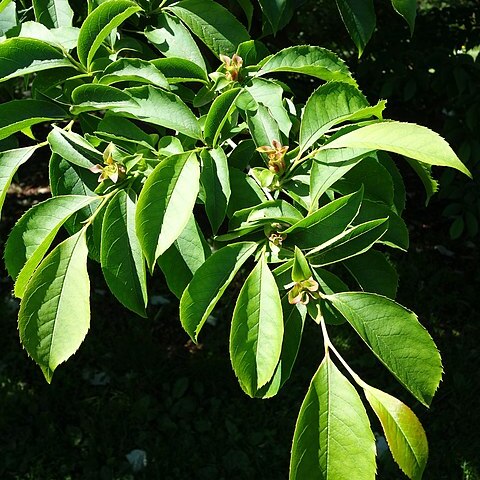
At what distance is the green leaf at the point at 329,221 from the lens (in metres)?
0.88

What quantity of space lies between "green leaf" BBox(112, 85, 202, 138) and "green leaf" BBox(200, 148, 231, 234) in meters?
0.06

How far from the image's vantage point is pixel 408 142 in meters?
0.84

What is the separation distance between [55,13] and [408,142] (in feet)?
2.48

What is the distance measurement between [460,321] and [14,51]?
120 inches

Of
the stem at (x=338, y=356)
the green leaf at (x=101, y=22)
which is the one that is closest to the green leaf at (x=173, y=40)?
the green leaf at (x=101, y=22)

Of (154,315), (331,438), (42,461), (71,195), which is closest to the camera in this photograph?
(331,438)

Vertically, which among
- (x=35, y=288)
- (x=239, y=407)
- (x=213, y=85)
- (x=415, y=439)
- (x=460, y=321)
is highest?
(x=213, y=85)

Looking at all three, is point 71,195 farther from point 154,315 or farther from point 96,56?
point 154,315

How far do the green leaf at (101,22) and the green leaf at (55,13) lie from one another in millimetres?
196

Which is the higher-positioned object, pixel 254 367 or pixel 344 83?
pixel 344 83

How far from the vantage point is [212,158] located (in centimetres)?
100

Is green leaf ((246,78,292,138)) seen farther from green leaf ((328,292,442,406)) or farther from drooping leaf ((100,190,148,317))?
green leaf ((328,292,442,406))

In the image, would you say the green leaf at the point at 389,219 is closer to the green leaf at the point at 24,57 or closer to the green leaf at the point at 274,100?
the green leaf at the point at 274,100

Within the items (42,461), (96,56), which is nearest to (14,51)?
(96,56)
